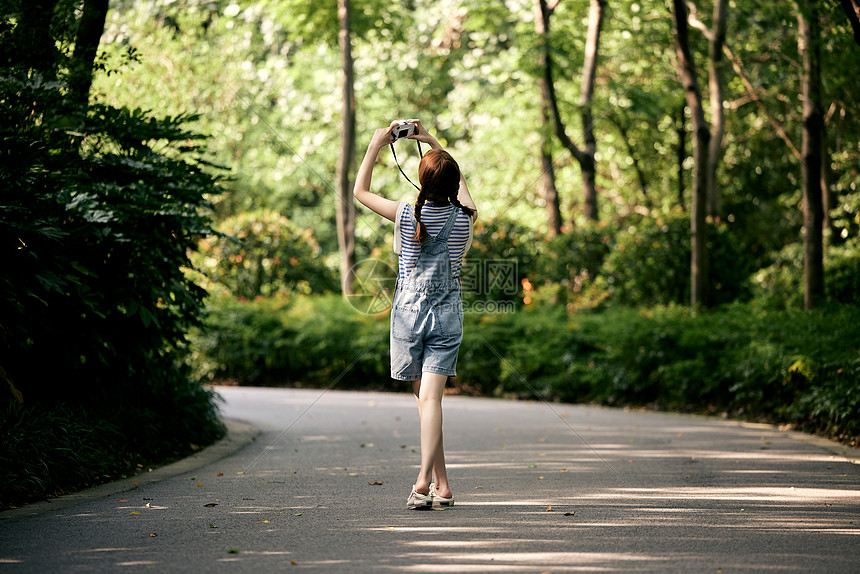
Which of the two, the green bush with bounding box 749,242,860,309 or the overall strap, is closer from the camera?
the overall strap

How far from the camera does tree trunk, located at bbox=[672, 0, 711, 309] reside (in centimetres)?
1358

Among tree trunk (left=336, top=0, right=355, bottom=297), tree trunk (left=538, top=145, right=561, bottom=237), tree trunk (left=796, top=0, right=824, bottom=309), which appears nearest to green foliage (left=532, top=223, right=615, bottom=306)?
tree trunk (left=538, top=145, right=561, bottom=237)

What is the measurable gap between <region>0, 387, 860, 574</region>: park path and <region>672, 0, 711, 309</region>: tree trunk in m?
4.97

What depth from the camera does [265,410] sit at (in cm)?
1215

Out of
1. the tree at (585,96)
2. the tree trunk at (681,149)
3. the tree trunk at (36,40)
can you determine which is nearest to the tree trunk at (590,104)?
the tree at (585,96)

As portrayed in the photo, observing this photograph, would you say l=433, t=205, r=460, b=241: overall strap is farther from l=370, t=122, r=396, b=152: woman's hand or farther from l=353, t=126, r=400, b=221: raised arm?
l=370, t=122, r=396, b=152: woman's hand

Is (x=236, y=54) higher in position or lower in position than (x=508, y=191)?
higher

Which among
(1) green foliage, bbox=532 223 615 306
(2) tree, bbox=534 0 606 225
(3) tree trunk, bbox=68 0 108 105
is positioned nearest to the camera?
(3) tree trunk, bbox=68 0 108 105

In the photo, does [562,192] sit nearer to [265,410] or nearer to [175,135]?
[265,410]

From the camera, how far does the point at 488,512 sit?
5469mm

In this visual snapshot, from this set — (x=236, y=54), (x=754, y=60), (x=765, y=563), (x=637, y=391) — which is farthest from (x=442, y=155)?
(x=236, y=54)

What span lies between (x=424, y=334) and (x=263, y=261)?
1577 cm

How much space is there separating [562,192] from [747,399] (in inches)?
904

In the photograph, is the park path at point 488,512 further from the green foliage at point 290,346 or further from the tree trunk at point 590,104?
the tree trunk at point 590,104
